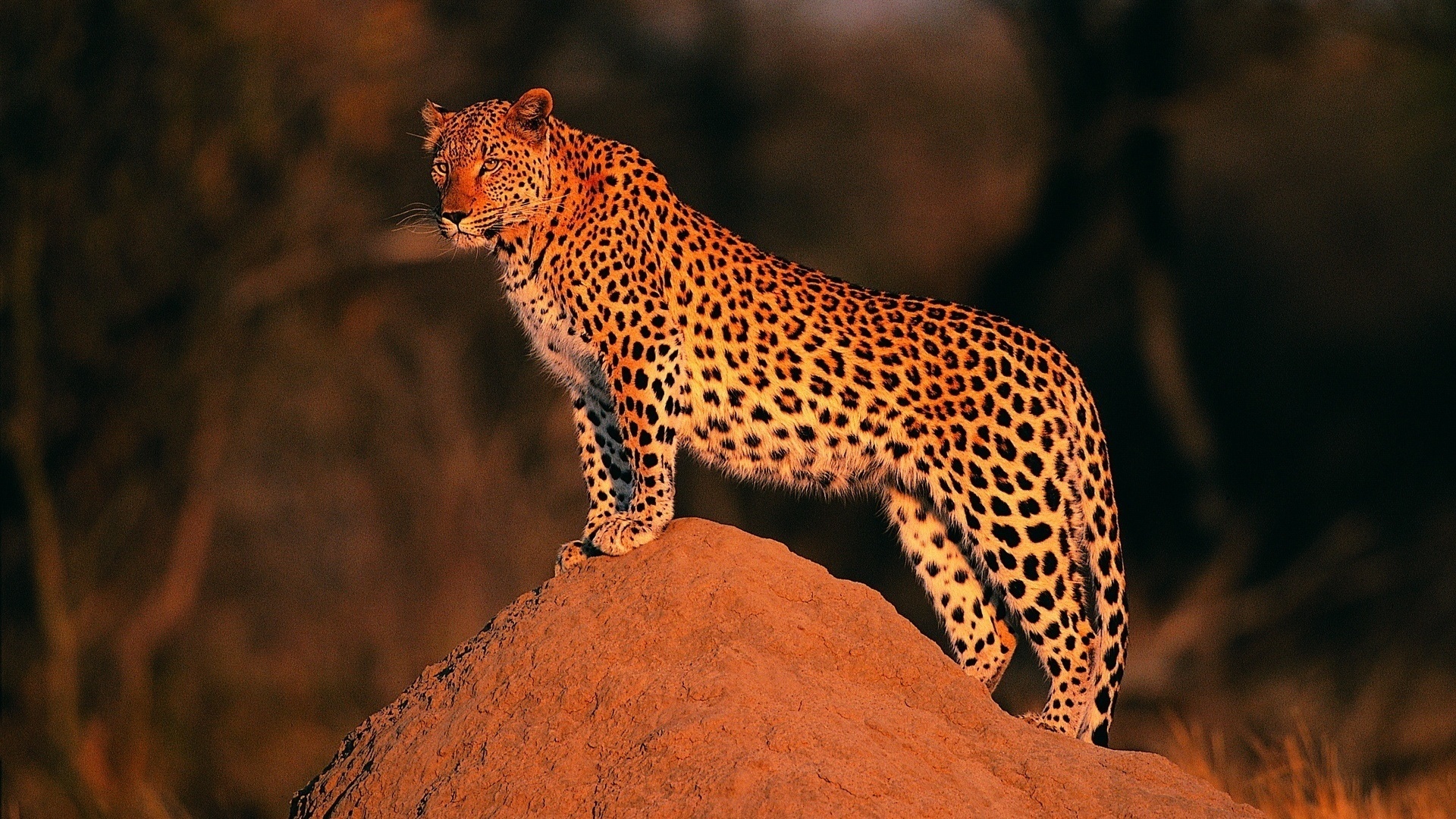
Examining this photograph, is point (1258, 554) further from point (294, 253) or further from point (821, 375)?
point (821, 375)

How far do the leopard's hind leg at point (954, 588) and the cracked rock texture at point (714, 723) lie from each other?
1545 millimetres

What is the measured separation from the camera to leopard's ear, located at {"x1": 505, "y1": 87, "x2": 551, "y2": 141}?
10359 mm

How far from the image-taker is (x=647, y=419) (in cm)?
980

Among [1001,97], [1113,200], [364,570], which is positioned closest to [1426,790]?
[1113,200]

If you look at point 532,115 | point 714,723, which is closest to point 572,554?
point 714,723

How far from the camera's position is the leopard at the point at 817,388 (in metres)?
10.1

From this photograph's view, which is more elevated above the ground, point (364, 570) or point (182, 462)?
point (182, 462)

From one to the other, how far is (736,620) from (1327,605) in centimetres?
2061

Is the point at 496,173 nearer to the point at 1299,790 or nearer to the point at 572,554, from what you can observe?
the point at 572,554

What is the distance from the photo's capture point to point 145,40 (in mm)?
22500

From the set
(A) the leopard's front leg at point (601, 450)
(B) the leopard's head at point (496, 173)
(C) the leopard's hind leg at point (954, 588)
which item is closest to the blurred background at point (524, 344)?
(C) the leopard's hind leg at point (954, 588)

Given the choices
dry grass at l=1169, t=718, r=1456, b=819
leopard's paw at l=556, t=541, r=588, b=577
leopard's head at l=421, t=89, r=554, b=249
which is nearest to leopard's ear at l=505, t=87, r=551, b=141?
leopard's head at l=421, t=89, r=554, b=249

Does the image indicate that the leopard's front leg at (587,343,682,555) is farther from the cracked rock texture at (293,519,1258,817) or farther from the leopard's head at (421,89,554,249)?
the leopard's head at (421,89,554,249)

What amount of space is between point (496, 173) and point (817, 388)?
176 centimetres
